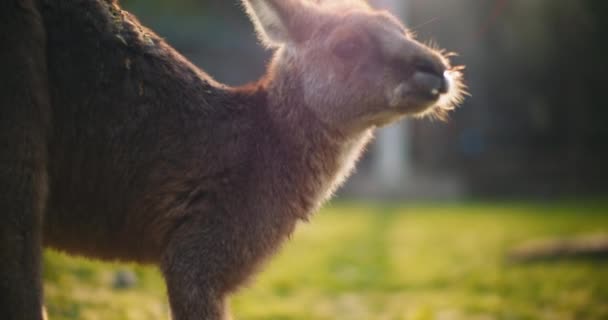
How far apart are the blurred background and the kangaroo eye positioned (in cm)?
241

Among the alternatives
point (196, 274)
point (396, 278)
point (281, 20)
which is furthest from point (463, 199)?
point (196, 274)

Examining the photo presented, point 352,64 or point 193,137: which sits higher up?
point 352,64

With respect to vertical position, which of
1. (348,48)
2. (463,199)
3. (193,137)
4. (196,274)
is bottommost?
(196,274)

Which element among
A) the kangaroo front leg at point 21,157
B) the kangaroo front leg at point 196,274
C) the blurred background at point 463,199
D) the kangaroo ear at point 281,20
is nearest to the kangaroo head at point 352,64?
the kangaroo ear at point 281,20

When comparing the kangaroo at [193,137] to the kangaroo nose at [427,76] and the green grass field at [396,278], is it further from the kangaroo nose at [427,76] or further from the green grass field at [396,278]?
the green grass field at [396,278]

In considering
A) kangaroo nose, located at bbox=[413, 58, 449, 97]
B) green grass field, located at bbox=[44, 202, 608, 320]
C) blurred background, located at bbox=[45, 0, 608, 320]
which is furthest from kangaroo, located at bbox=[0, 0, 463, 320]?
blurred background, located at bbox=[45, 0, 608, 320]

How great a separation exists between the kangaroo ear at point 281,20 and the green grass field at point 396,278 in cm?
129

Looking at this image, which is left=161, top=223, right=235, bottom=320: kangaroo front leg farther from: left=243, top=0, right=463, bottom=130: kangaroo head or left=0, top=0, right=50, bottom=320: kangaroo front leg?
left=243, top=0, right=463, bottom=130: kangaroo head

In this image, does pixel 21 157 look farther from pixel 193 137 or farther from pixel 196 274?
pixel 196 274

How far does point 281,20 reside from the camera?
4.75m

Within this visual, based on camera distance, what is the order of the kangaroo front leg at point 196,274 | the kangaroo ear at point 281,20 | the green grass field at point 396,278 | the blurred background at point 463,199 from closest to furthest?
1. the kangaroo front leg at point 196,274
2. the kangaroo ear at point 281,20
3. the green grass field at point 396,278
4. the blurred background at point 463,199

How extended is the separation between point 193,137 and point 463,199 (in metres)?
12.5

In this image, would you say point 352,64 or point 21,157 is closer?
point 21,157

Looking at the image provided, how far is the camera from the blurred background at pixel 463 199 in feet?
25.2
